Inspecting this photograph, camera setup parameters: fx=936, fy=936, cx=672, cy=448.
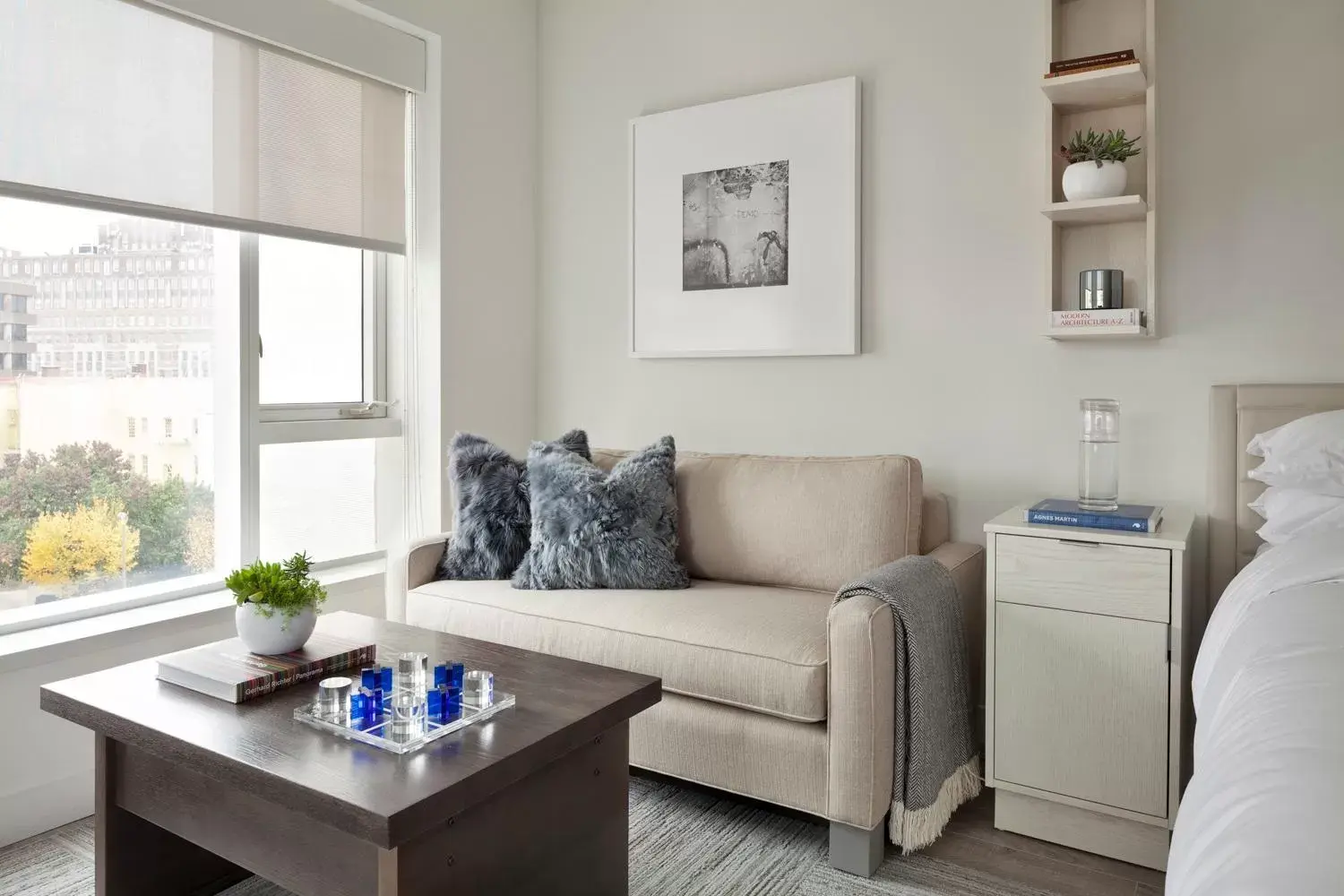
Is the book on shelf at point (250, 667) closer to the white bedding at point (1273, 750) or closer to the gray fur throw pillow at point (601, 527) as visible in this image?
the gray fur throw pillow at point (601, 527)

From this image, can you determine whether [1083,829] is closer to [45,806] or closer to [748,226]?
[748,226]

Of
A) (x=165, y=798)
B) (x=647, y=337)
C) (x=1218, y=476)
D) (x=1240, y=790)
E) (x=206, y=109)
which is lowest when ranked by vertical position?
(x=165, y=798)

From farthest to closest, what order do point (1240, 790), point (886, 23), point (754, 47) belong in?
point (754, 47) → point (886, 23) → point (1240, 790)

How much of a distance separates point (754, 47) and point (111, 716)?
2.71 m

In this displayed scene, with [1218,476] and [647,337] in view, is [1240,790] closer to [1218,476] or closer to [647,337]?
[1218,476]

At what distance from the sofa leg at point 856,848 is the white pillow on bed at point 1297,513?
1.09 m

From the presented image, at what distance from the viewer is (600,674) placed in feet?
6.06

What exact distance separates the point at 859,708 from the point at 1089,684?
576 millimetres

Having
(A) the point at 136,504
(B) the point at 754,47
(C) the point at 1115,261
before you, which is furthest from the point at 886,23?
(A) the point at 136,504

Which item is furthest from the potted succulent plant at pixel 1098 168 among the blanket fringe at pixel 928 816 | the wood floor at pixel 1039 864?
the wood floor at pixel 1039 864

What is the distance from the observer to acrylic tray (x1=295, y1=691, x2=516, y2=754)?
1484 millimetres

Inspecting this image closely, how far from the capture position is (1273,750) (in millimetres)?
968

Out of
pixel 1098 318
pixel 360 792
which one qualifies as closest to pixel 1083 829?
pixel 1098 318

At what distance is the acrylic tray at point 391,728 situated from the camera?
58.4 inches
